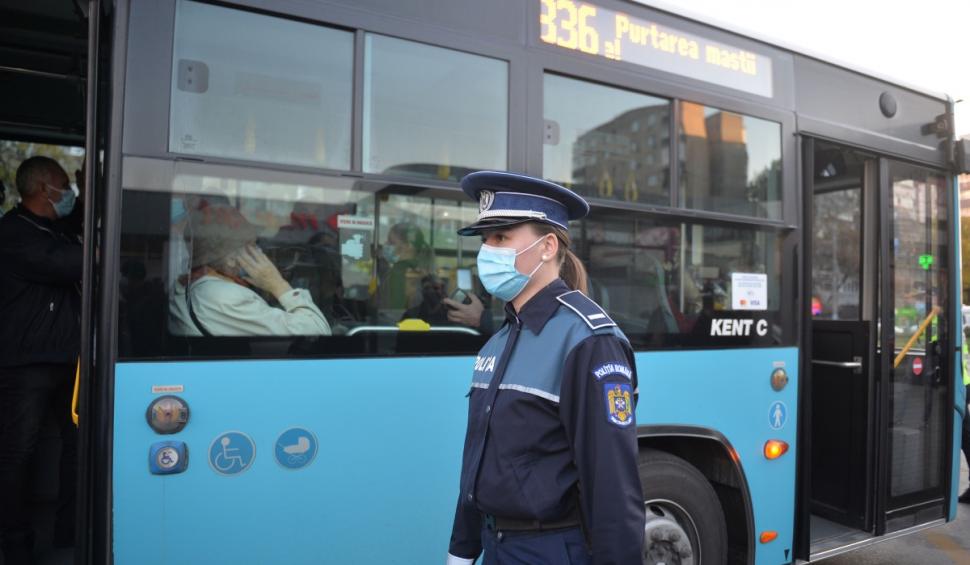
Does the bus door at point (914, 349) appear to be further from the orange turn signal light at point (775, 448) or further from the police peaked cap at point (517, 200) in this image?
the police peaked cap at point (517, 200)

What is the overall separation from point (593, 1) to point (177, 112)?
6.21ft

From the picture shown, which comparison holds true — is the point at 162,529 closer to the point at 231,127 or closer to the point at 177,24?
the point at 231,127

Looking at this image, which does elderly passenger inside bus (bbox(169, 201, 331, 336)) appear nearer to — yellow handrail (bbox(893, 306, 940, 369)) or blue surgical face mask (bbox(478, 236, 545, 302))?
blue surgical face mask (bbox(478, 236, 545, 302))

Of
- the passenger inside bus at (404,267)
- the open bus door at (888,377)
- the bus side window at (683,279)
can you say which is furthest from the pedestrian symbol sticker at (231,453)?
the open bus door at (888,377)

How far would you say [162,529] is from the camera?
2.09 meters

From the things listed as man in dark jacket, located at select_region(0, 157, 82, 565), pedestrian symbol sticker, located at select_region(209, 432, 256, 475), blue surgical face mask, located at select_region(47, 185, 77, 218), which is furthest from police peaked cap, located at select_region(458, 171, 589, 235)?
blue surgical face mask, located at select_region(47, 185, 77, 218)

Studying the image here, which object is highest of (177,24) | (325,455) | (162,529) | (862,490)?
(177,24)

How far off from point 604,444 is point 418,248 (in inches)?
52.2

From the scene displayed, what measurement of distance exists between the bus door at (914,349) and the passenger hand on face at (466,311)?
2788 millimetres

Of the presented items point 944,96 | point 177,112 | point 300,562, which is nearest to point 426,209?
point 177,112

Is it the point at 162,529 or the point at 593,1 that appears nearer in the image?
the point at 162,529

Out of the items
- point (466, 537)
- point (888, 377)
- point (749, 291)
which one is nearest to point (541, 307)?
point (466, 537)

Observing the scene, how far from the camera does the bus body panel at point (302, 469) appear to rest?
6.77ft

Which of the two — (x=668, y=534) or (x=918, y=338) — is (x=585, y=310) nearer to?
(x=668, y=534)
